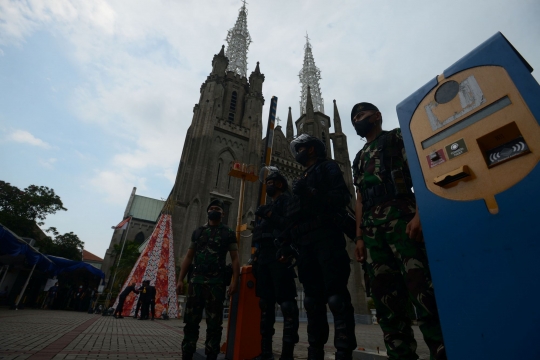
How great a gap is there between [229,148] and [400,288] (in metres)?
22.2

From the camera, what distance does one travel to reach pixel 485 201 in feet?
3.85

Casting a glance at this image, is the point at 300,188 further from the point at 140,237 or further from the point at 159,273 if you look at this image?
the point at 140,237

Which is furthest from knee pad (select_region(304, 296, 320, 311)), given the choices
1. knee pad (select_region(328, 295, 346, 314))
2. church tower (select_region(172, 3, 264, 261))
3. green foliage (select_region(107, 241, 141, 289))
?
green foliage (select_region(107, 241, 141, 289))

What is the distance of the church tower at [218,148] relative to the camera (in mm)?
18875

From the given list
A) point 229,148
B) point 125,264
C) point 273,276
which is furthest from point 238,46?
point 273,276

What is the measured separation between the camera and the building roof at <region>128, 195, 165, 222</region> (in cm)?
4735

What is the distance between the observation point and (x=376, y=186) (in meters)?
2.14

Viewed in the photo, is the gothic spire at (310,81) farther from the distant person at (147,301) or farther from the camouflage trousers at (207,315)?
the camouflage trousers at (207,315)

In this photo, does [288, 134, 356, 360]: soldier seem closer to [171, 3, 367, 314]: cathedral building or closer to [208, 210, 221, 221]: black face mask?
[208, 210, 221, 221]: black face mask

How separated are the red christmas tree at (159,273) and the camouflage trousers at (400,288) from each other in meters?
13.2

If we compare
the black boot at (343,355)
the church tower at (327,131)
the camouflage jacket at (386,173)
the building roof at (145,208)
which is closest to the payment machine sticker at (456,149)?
the camouflage jacket at (386,173)

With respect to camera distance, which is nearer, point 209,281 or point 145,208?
point 209,281

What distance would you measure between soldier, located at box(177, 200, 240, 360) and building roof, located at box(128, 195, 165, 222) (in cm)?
4741

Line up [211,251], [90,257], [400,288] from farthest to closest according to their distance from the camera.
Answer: [90,257]
[211,251]
[400,288]
